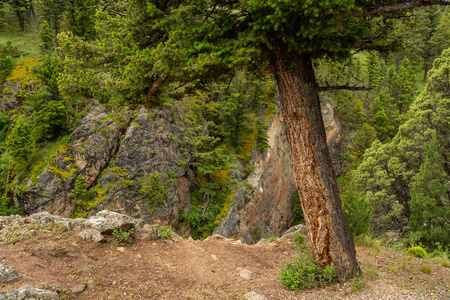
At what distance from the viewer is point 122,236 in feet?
18.0

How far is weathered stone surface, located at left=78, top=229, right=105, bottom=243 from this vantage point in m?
5.14

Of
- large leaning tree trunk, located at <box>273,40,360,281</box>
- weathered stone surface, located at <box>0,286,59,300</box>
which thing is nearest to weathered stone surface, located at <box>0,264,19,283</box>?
weathered stone surface, located at <box>0,286,59,300</box>

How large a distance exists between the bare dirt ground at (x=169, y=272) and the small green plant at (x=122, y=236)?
138 millimetres

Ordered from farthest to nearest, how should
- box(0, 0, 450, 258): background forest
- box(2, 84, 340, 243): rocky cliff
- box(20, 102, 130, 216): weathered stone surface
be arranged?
box(20, 102, 130, 216): weathered stone surface → box(2, 84, 340, 243): rocky cliff → box(0, 0, 450, 258): background forest

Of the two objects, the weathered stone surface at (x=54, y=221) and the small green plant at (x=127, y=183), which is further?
the small green plant at (x=127, y=183)

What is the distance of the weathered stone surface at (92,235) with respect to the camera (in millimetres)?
5137

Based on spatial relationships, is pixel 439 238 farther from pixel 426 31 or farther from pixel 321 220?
pixel 426 31

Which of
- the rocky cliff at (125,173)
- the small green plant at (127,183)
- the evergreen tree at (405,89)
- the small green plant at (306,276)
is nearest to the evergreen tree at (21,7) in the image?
the rocky cliff at (125,173)

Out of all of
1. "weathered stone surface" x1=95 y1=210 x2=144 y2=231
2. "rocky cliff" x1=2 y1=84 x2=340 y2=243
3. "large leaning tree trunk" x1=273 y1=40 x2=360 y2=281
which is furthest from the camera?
"rocky cliff" x1=2 y1=84 x2=340 y2=243

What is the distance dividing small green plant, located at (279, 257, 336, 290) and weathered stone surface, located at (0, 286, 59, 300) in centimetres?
363

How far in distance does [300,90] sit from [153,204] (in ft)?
51.1

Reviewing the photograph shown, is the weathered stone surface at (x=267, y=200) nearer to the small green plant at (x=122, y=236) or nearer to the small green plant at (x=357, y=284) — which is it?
the small green plant at (x=122, y=236)

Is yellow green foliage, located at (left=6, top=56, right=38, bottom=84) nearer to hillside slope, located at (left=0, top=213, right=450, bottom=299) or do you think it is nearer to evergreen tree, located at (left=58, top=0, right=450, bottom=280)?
hillside slope, located at (left=0, top=213, right=450, bottom=299)

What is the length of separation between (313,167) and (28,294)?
4.63 meters
